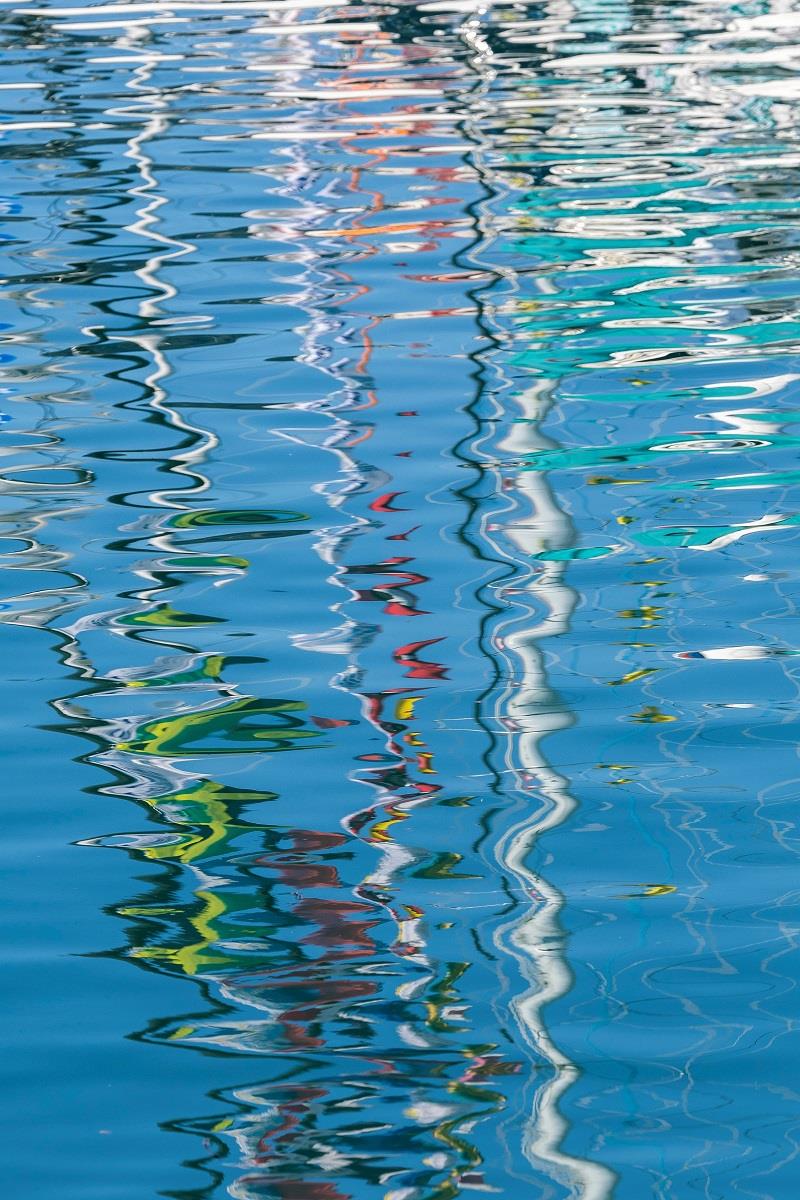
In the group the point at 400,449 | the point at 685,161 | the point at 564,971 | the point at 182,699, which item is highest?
the point at 685,161

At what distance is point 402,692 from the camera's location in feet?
12.0

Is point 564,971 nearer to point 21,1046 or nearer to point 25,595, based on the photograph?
point 21,1046

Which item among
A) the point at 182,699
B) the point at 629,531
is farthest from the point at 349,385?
the point at 182,699

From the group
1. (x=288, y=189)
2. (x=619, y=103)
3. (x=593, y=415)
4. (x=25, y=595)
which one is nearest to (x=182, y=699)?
(x=25, y=595)

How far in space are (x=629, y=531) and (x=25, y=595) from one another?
1522mm

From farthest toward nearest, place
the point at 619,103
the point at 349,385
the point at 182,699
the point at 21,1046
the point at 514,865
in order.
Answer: the point at 619,103 < the point at 349,385 < the point at 182,699 < the point at 514,865 < the point at 21,1046

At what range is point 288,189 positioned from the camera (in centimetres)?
820

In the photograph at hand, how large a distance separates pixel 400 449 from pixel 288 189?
358 cm

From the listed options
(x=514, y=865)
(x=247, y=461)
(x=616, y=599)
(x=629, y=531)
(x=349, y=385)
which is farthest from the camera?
(x=349, y=385)

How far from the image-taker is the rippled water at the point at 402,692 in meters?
2.48

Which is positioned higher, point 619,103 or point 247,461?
point 619,103

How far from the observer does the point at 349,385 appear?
18.1ft

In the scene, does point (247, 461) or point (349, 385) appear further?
point (349, 385)

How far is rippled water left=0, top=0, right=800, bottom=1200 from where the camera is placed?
248 cm
